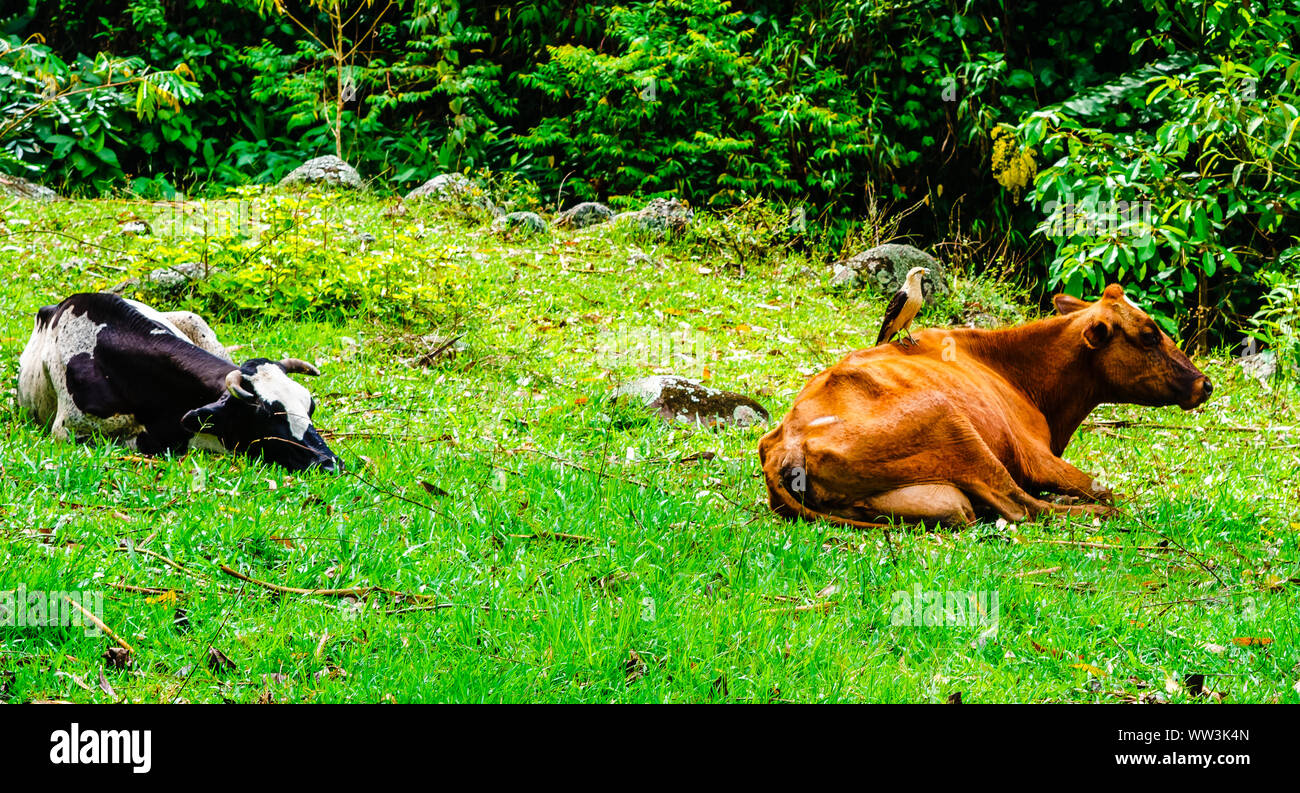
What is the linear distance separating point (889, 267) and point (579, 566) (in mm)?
8069

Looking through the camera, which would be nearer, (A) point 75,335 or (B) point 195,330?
(A) point 75,335

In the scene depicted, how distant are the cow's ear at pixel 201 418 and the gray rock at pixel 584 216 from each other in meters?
7.32

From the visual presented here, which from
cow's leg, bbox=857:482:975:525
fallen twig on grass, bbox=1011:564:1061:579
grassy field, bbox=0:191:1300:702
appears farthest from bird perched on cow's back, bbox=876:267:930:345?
fallen twig on grass, bbox=1011:564:1061:579

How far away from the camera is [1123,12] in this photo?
12.3m

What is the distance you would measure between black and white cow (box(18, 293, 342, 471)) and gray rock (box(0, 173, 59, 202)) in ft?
20.6

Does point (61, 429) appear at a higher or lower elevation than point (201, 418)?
lower

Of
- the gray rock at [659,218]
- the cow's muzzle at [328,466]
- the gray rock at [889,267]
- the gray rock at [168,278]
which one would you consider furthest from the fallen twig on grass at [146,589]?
the gray rock at [659,218]

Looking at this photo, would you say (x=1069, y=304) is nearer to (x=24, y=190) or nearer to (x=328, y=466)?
(x=328, y=466)

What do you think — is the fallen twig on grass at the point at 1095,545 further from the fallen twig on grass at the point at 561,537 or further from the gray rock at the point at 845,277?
the gray rock at the point at 845,277

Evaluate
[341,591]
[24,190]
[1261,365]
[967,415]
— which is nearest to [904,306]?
[967,415]

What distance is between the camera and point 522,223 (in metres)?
11.8

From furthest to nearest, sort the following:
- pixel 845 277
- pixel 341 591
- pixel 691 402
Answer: pixel 845 277 → pixel 691 402 → pixel 341 591

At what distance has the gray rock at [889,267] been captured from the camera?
11172 millimetres

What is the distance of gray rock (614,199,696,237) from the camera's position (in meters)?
11.9
